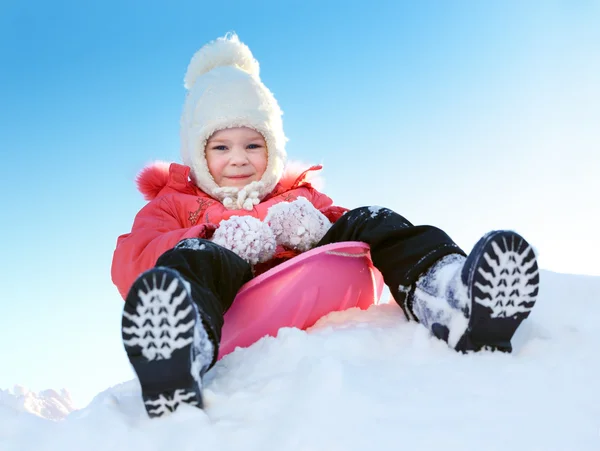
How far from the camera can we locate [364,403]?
1076 mm

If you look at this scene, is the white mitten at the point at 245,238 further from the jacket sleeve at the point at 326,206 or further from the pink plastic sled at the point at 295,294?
the jacket sleeve at the point at 326,206

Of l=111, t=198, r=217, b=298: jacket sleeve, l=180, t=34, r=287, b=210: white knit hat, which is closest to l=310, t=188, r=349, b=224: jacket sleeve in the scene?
l=180, t=34, r=287, b=210: white knit hat

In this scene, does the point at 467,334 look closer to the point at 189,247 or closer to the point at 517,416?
the point at 517,416

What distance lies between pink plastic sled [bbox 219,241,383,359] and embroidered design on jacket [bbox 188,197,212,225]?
770 mm

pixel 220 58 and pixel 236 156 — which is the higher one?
pixel 220 58

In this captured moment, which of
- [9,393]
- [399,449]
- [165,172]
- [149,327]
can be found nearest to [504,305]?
[399,449]

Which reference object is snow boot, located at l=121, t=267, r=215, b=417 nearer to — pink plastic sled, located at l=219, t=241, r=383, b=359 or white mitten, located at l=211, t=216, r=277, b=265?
pink plastic sled, located at l=219, t=241, r=383, b=359

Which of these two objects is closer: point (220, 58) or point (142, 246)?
point (142, 246)

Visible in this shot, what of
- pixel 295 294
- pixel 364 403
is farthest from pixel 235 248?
pixel 364 403

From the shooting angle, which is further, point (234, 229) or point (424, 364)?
point (234, 229)

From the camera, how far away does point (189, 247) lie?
1536mm

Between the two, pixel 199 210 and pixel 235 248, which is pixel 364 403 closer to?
pixel 235 248

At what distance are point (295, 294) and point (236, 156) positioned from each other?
1072 millimetres

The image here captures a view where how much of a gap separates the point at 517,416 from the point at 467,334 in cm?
33
